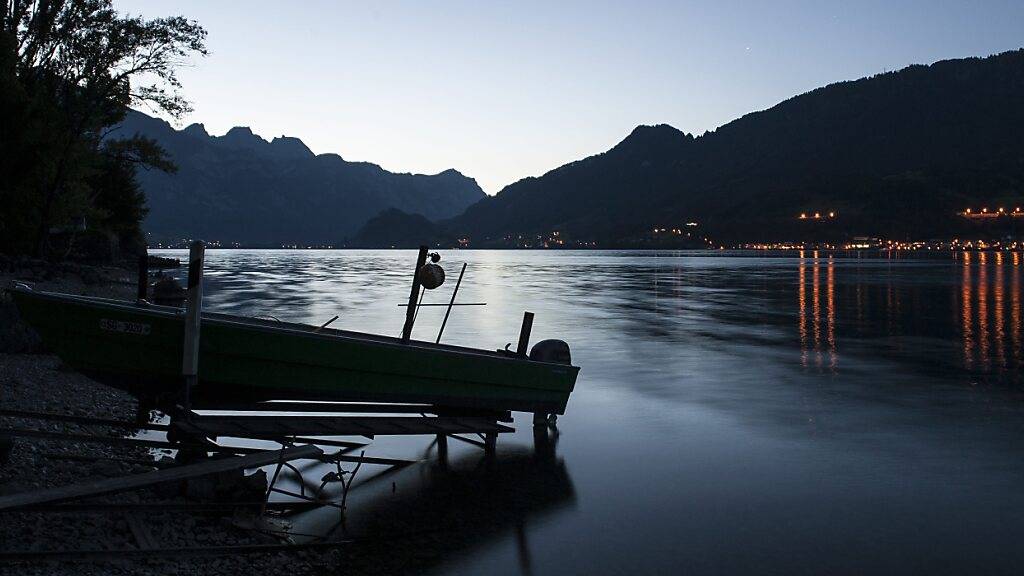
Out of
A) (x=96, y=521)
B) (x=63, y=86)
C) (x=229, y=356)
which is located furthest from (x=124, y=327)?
(x=63, y=86)

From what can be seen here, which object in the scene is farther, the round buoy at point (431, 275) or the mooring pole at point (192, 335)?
the round buoy at point (431, 275)

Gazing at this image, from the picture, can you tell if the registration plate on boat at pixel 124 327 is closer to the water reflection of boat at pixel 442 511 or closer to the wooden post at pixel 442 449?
the water reflection of boat at pixel 442 511

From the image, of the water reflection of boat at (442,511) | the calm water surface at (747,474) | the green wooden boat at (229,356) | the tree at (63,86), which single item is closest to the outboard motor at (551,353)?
the calm water surface at (747,474)

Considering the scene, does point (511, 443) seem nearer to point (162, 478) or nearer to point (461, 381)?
point (461, 381)

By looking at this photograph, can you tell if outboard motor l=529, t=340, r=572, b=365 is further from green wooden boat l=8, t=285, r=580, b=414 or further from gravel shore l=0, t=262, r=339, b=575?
gravel shore l=0, t=262, r=339, b=575

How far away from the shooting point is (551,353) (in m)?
13.5

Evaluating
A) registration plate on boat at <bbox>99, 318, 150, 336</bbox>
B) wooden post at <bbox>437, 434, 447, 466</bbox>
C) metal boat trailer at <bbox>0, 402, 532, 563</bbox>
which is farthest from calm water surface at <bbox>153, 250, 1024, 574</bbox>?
registration plate on boat at <bbox>99, 318, 150, 336</bbox>

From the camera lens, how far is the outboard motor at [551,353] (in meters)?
13.4

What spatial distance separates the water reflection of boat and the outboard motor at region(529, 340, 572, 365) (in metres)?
2.07

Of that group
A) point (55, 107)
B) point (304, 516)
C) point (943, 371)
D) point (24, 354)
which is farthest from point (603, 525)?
point (55, 107)

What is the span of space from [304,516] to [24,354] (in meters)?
9.93

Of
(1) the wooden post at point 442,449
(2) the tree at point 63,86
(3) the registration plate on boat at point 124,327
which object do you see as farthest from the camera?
(2) the tree at point 63,86

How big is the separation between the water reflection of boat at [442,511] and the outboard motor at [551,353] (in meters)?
2.07

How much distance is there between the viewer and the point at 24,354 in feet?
51.2
